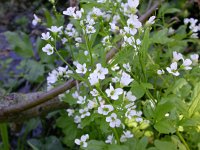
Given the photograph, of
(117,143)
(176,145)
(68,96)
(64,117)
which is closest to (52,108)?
(64,117)

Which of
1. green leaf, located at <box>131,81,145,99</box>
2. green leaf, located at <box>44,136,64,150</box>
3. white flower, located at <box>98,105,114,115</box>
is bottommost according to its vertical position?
green leaf, located at <box>44,136,64,150</box>

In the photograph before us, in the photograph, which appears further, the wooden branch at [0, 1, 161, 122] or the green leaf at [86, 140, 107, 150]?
the wooden branch at [0, 1, 161, 122]

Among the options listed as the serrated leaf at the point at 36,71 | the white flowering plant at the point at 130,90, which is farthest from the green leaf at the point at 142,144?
the serrated leaf at the point at 36,71

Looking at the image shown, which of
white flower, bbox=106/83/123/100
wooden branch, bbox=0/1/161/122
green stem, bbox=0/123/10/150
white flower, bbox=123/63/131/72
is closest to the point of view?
white flower, bbox=106/83/123/100

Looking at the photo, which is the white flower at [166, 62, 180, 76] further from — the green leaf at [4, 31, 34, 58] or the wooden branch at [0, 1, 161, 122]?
the green leaf at [4, 31, 34, 58]

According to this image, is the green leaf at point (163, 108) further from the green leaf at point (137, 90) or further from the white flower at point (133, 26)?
the white flower at point (133, 26)

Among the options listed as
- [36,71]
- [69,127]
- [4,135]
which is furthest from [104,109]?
[36,71]

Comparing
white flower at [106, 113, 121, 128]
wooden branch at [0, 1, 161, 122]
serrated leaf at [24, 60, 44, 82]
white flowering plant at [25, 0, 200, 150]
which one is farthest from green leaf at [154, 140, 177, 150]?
serrated leaf at [24, 60, 44, 82]

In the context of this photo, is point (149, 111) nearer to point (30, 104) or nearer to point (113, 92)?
point (113, 92)
